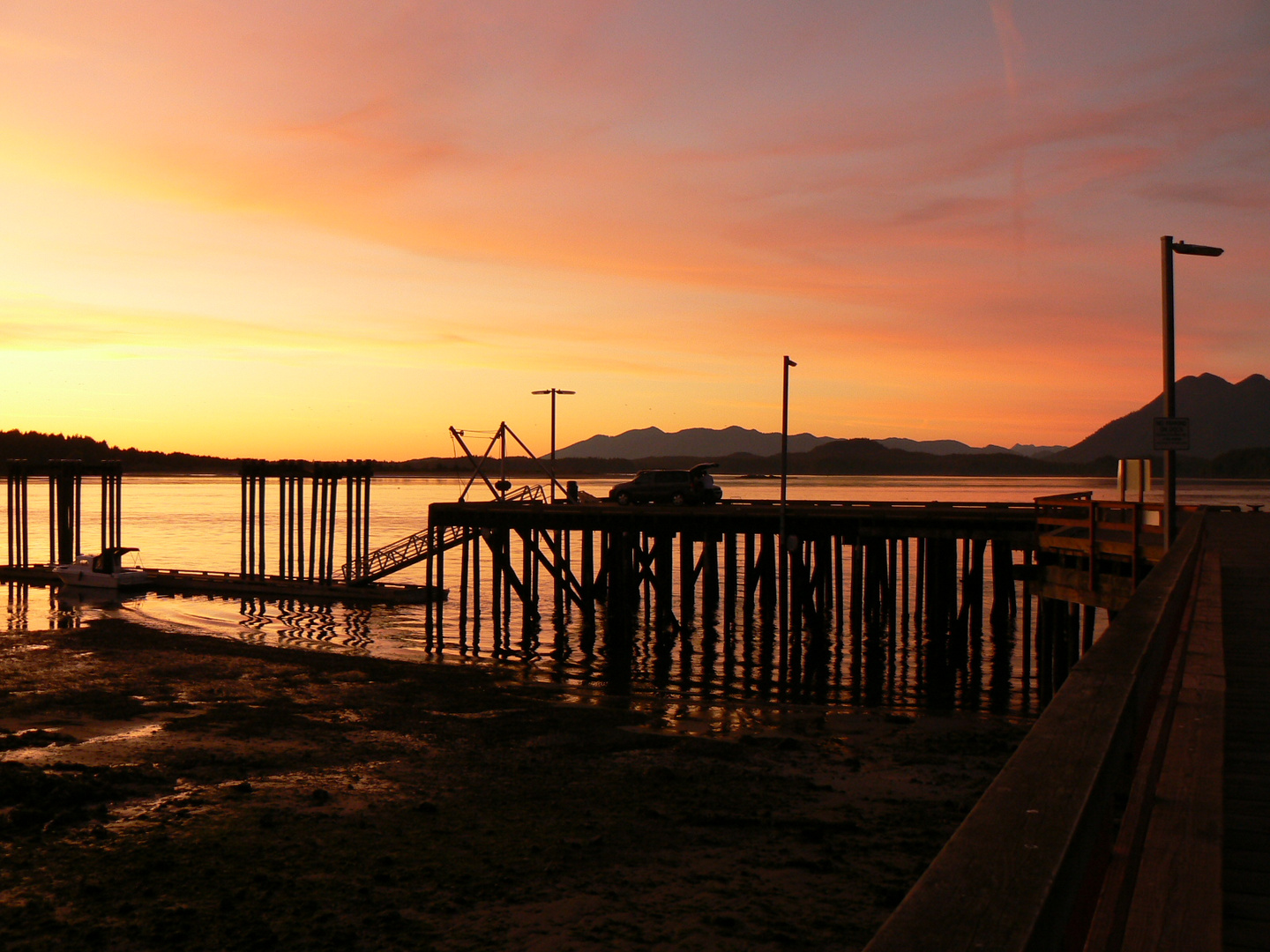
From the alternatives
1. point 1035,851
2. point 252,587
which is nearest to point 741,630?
point 252,587

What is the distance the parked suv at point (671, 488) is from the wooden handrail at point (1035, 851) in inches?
1439

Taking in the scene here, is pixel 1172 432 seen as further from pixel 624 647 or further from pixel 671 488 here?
pixel 671 488

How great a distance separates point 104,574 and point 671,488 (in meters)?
24.4

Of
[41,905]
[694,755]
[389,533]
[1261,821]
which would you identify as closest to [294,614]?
[694,755]

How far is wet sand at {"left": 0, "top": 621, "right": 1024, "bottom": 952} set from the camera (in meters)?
9.00

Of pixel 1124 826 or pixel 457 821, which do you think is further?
pixel 457 821

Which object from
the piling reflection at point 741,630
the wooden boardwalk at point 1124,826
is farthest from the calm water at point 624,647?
the wooden boardwalk at point 1124,826

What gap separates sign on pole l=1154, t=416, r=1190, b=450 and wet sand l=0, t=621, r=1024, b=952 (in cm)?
596

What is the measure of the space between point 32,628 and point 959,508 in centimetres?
3032

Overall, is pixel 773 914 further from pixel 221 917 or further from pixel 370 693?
pixel 370 693

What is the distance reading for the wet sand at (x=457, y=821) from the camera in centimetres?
900

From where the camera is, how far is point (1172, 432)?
18.6m

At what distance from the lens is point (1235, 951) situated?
3.34m

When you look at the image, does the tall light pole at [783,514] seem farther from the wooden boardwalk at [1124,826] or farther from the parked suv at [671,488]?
the wooden boardwalk at [1124,826]
